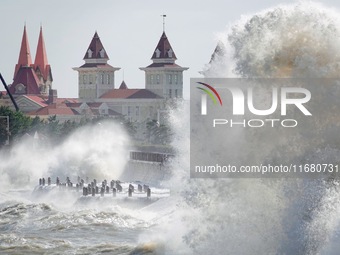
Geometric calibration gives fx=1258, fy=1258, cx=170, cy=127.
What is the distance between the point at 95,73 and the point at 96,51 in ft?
9.57

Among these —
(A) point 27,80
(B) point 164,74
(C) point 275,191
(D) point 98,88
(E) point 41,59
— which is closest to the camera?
(C) point 275,191

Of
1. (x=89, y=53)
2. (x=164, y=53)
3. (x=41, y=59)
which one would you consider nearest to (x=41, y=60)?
(x=41, y=59)

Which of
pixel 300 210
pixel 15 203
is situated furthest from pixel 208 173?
pixel 15 203

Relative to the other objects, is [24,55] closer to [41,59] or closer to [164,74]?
[41,59]

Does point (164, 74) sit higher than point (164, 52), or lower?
lower

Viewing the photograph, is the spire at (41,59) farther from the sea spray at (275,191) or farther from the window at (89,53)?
the sea spray at (275,191)

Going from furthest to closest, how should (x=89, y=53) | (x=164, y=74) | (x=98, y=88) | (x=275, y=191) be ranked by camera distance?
(x=89, y=53)
(x=98, y=88)
(x=164, y=74)
(x=275, y=191)

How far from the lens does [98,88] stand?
160625mm

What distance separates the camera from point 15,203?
186ft

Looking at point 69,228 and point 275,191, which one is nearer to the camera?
point 275,191

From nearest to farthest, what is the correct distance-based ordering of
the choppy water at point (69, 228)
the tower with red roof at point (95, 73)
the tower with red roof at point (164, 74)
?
the choppy water at point (69, 228)
the tower with red roof at point (164, 74)
the tower with red roof at point (95, 73)

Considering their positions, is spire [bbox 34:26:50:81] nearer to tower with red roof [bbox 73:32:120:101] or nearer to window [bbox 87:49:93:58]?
tower with red roof [bbox 73:32:120:101]

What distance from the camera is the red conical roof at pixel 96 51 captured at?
161375mm

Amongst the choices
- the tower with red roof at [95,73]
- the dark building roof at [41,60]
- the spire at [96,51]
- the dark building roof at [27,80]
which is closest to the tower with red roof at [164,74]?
the tower with red roof at [95,73]
